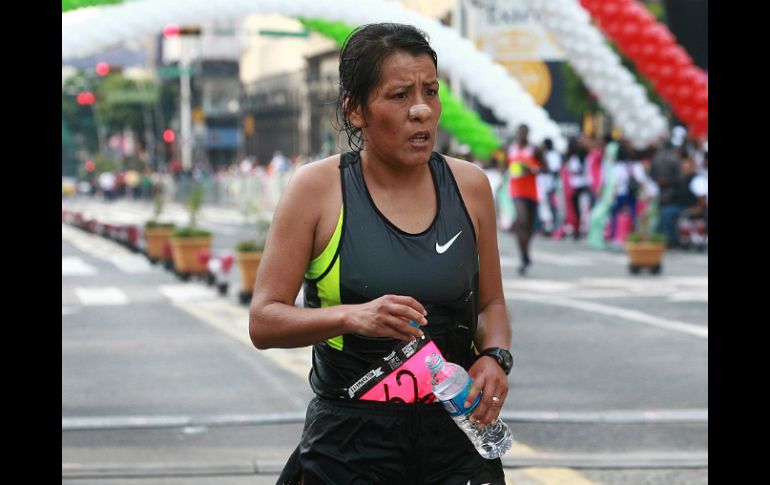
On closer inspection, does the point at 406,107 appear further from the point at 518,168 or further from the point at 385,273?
the point at 518,168

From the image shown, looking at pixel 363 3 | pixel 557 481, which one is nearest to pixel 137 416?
pixel 557 481

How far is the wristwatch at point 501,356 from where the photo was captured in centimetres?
366

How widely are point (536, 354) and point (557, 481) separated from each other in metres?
4.87

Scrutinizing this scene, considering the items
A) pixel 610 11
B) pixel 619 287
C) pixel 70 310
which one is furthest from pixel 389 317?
pixel 610 11

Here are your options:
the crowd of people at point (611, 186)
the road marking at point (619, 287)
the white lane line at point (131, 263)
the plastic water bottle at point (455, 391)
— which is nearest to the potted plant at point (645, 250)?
the crowd of people at point (611, 186)

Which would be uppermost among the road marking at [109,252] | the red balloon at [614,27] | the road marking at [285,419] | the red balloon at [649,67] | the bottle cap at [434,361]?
the red balloon at [614,27]

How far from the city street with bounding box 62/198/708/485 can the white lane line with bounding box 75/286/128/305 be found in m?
0.04

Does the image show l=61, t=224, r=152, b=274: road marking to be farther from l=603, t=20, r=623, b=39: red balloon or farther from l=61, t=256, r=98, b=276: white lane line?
l=603, t=20, r=623, b=39: red balloon

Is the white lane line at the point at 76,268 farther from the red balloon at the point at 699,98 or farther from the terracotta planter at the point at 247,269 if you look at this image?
the red balloon at the point at 699,98

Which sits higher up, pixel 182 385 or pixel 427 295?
pixel 427 295

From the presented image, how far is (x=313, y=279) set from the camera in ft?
12.0

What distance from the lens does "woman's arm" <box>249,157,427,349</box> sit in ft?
11.5

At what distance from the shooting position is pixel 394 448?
11.9ft
